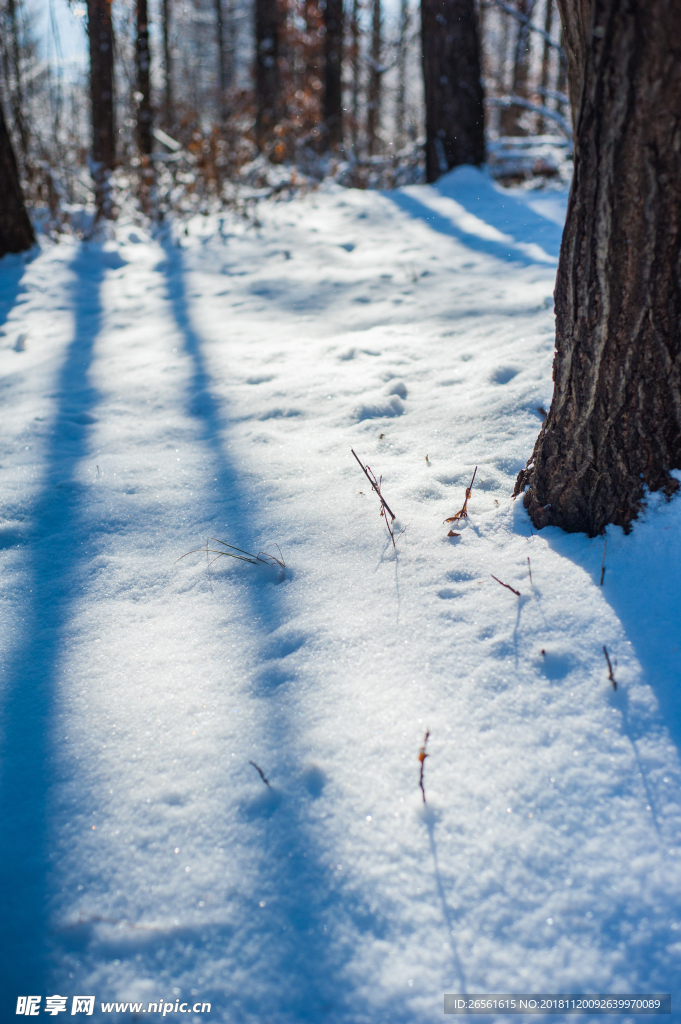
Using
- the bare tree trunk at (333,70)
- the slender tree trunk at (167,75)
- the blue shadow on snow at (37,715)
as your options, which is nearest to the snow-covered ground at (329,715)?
the blue shadow on snow at (37,715)

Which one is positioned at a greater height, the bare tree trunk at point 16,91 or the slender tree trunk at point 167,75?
the slender tree trunk at point 167,75

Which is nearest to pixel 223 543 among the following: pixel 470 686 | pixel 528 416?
pixel 470 686

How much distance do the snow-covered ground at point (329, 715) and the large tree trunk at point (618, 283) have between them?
0.14 m

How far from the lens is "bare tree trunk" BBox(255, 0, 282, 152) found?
29.7 feet

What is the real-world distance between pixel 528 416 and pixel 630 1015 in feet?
6.04

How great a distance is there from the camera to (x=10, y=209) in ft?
15.9

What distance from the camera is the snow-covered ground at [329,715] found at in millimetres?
1004

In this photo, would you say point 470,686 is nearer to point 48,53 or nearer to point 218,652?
point 218,652

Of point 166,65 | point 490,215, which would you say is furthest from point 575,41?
point 166,65

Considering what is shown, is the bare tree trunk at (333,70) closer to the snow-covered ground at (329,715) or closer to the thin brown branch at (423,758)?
the snow-covered ground at (329,715)

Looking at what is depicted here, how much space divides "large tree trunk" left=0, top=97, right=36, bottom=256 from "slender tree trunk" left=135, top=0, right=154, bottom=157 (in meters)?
3.62

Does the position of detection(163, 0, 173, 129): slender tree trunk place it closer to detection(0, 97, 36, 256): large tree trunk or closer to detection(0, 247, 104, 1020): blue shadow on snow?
detection(0, 97, 36, 256): large tree trunk

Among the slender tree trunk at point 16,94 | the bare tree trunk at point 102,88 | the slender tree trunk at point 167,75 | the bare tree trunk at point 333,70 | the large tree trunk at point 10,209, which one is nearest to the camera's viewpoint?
the large tree trunk at point 10,209

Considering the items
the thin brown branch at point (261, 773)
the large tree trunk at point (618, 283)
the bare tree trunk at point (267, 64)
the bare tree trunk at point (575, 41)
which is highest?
the bare tree trunk at point (267, 64)
